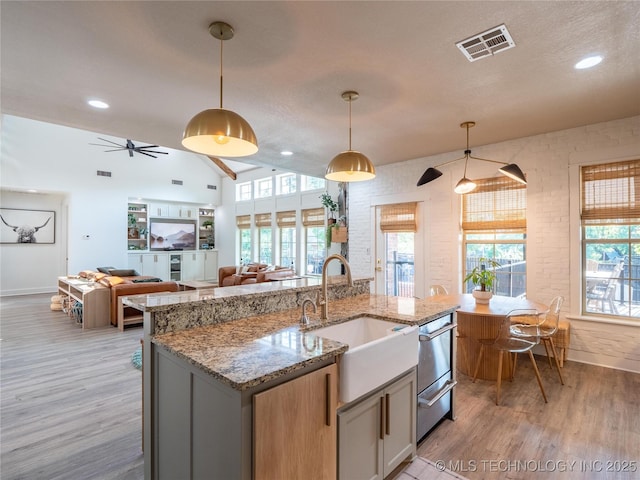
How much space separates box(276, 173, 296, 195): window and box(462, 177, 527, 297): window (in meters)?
4.90

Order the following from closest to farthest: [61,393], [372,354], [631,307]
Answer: [372,354] → [61,393] → [631,307]

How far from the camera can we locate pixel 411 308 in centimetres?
234

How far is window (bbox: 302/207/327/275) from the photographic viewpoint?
7701mm

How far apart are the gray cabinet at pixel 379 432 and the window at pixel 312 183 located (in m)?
5.97

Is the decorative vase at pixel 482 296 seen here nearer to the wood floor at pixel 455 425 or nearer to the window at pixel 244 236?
the wood floor at pixel 455 425

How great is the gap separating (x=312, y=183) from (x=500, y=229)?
15.1 feet

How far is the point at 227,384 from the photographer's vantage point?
1.14 meters

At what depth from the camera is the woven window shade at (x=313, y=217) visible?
7659 millimetres

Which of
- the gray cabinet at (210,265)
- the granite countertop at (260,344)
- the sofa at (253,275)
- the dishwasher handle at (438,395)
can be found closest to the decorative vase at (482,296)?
the dishwasher handle at (438,395)

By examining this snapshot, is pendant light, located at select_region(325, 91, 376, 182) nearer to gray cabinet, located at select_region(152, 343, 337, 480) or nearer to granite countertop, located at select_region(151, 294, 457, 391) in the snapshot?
granite countertop, located at select_region(151, 294, 457, 391)

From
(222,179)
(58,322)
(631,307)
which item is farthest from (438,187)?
(222,179)

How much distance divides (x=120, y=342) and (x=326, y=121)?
161 inches

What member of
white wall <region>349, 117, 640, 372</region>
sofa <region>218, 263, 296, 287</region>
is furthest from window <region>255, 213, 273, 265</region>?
white wall <region>349, 117, 640, 372</region>

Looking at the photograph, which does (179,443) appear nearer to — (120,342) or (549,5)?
(549,5)
